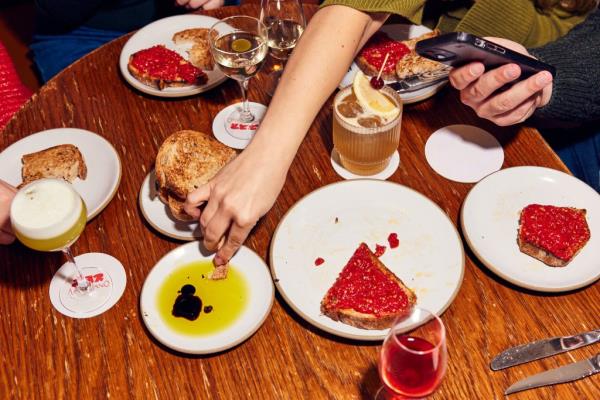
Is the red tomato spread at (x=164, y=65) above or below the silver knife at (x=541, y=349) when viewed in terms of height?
above

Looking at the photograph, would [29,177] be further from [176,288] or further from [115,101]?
[176,288]

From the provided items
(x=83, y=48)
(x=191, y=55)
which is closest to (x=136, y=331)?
(x=191, y=55)

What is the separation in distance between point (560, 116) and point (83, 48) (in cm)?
201

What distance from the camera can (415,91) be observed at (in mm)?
1839

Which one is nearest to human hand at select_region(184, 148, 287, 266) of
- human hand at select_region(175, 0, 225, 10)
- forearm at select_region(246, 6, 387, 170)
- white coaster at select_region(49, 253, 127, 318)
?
forearm at select_region(246, 6, 387, 170)

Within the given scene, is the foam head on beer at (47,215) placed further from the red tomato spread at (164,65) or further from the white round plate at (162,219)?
the red tomato spread at (164,65)

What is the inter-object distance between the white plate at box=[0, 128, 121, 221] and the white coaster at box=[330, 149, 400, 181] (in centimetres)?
64

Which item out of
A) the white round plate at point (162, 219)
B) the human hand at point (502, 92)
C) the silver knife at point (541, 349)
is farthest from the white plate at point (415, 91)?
the silver knife at point (541, 349)

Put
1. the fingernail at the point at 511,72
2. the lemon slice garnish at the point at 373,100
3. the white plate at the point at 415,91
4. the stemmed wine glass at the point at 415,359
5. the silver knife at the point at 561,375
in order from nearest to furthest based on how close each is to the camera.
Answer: the stemmed wine glass at the point at 415,359 → the silver knife at the point at 561,375 → the fingernail at the point at 511,72 → the lemon slice garnish at the point at 373,100 → the white plate at the point at 415,91

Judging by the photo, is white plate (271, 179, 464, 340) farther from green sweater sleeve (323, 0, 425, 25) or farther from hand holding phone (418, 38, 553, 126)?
green sweater sleeve (323, 0, 425, 25)

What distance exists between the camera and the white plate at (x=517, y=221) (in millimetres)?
1387

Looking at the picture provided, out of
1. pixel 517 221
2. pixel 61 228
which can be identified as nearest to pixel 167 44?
pixel 61 228

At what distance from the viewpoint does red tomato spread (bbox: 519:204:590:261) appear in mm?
1397

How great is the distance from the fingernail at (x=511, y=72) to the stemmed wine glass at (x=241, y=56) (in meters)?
0.70
